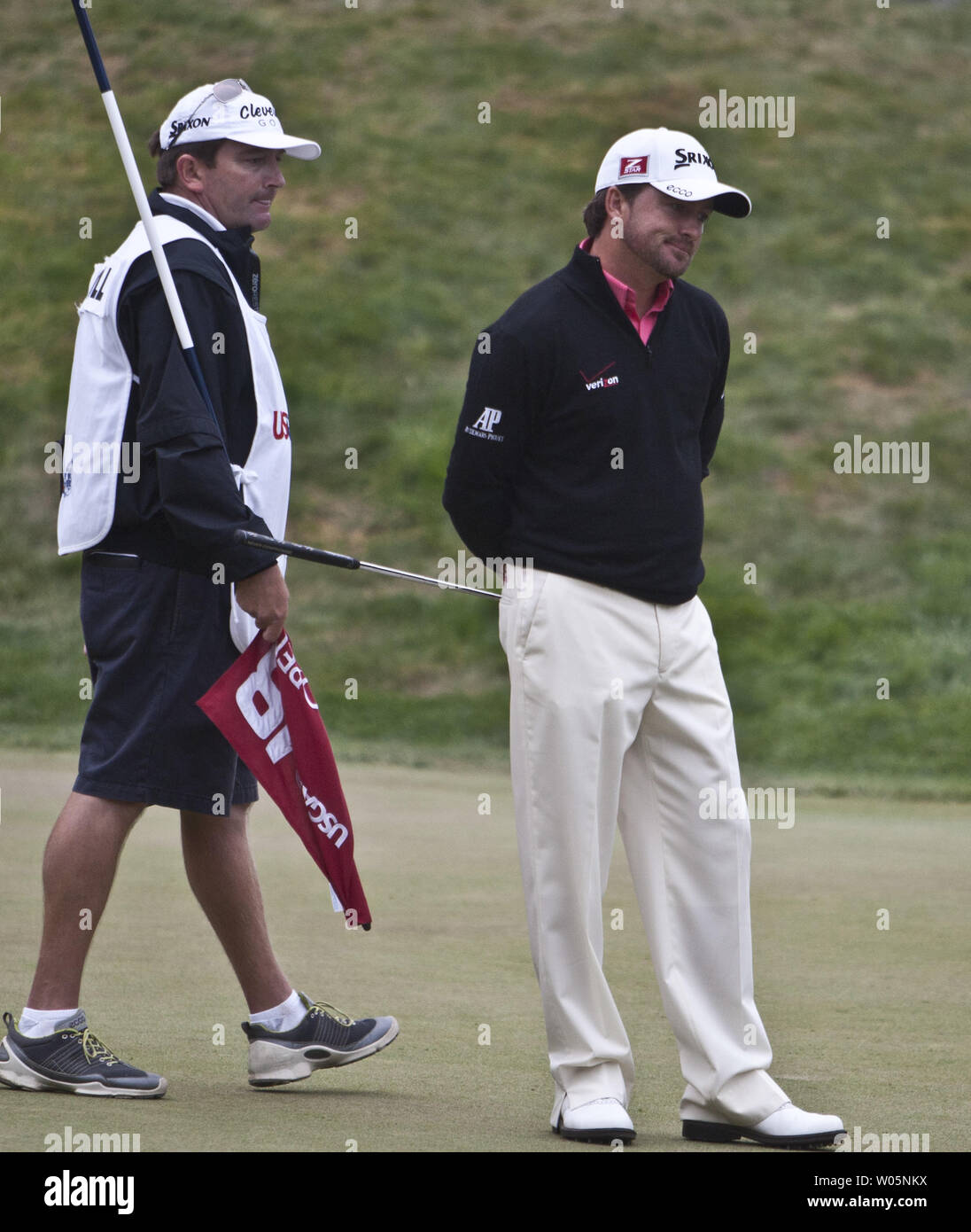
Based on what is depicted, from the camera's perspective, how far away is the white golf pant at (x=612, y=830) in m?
3.82

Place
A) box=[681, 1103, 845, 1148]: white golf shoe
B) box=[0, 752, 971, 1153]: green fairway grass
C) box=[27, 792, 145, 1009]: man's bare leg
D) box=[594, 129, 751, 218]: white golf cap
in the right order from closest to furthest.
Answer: box=[681, 1103, 845, 1148]: white golf shoe → box=[0, 752, 971, 1153]: green fairway grass → box=[594, 129, 751, 218]: white golf cap → box=[27, 792, 145, 1009]: man's bare leg

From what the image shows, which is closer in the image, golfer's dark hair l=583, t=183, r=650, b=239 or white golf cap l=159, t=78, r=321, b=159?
golfer's dark hair l=583, t=183, r=650, b=239

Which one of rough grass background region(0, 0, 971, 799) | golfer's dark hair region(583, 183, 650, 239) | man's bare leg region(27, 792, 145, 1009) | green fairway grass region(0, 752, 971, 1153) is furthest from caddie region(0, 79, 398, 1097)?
rough grass background region(0, 0, 971, 799)

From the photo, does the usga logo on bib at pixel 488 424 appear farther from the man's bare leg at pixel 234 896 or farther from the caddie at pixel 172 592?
the man's bare leg at pixel 234 896

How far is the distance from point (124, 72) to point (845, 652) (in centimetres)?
1270

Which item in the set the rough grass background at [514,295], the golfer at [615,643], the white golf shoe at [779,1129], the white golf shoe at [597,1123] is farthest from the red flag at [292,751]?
the rough grass background at [514,295]

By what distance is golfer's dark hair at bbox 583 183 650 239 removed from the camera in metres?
3.99

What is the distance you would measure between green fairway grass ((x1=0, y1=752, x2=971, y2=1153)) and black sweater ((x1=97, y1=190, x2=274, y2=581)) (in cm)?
111

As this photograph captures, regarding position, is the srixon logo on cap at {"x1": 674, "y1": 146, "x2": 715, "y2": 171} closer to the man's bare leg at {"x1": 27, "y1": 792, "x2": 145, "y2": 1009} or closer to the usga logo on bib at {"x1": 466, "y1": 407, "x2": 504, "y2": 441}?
the usga logo on bib at {"x1": 466, "y1": 407, "x2": 504, "y2": 441}

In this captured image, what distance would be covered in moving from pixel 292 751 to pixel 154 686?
0.34 meters

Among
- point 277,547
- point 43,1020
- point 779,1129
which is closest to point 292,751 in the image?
point 277,547

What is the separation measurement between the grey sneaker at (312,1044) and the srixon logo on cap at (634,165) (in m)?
1.84

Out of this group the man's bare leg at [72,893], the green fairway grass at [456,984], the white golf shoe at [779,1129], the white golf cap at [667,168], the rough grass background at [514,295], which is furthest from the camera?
the rough grass background at [514,295]
